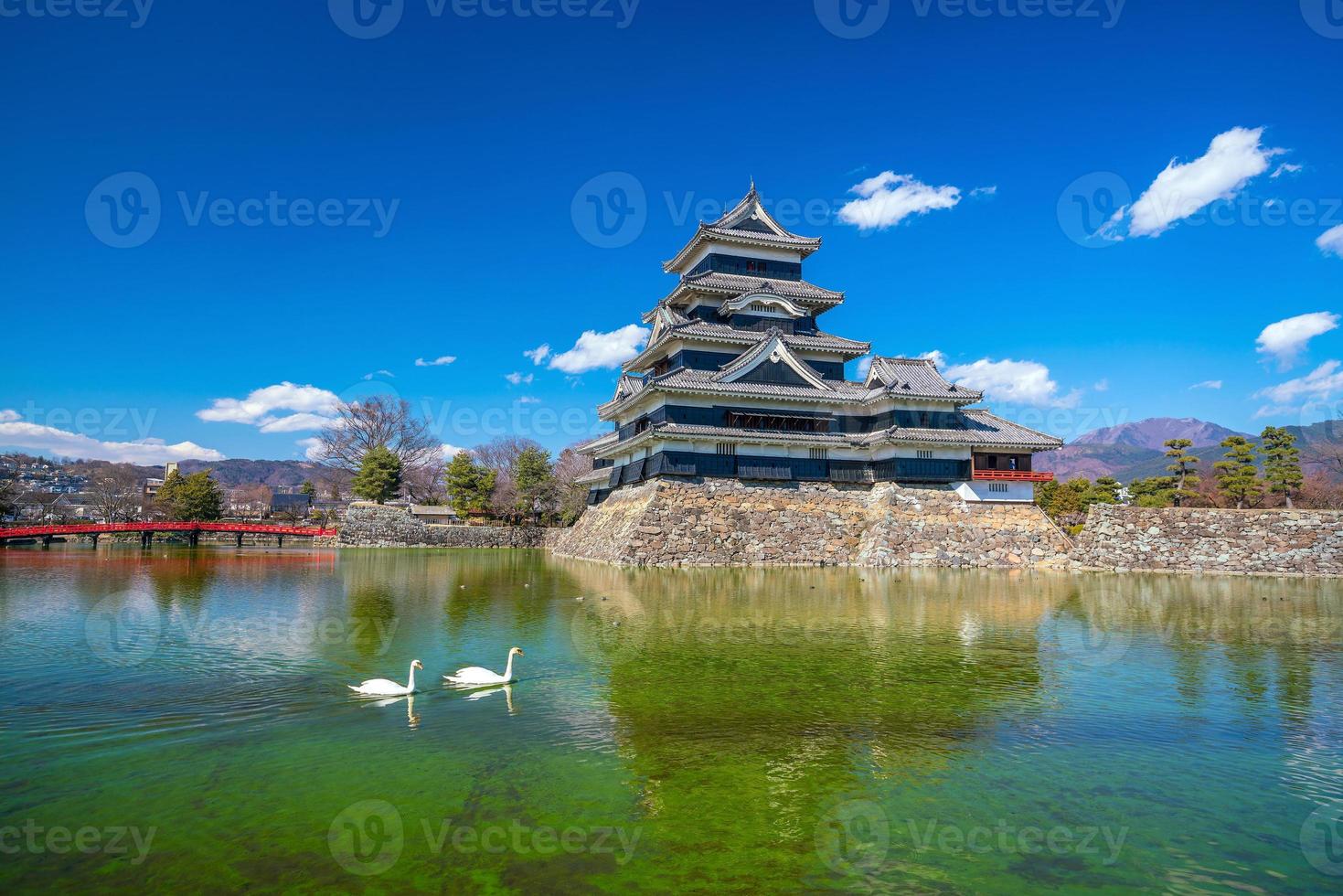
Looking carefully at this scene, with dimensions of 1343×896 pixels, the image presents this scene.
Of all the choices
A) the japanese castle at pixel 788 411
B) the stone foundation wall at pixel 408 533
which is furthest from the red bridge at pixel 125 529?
the japanese castle at pixel 788 411

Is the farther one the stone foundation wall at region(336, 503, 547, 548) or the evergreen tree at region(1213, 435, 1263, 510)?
the stone foundation wall at region(336, 503, 547, 548)

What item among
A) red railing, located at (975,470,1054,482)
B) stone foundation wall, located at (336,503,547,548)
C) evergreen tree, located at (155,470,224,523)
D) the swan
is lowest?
the swan

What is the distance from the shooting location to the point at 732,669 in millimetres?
11773

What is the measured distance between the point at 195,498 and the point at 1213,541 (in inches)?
2539

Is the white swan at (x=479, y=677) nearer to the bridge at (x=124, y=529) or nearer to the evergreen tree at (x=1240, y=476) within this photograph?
the evergreen tree at (x=1240, y=476)

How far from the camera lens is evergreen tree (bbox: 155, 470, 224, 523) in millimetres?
56156

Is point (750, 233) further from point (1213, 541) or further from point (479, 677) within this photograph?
point (479, 677)

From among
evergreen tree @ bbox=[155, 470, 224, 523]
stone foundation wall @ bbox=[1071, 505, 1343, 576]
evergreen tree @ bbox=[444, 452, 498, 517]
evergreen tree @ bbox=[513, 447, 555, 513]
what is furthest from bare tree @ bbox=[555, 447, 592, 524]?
stone foundation wall @ bbox=[1071, 505, 1343, 576]

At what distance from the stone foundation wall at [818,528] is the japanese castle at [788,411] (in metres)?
0.86

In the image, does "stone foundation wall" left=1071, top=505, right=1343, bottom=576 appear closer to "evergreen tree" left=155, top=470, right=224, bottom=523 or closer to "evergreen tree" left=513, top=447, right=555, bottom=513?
"evergreen tree" left=513, top=447, right=555, bottom=513

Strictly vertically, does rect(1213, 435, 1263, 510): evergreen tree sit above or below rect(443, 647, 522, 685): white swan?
above

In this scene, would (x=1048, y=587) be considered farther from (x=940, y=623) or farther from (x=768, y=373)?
(x=768, y=373)

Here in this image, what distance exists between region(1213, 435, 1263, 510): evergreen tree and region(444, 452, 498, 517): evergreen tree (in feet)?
156

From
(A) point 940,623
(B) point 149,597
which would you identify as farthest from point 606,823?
(B) point 149,597
